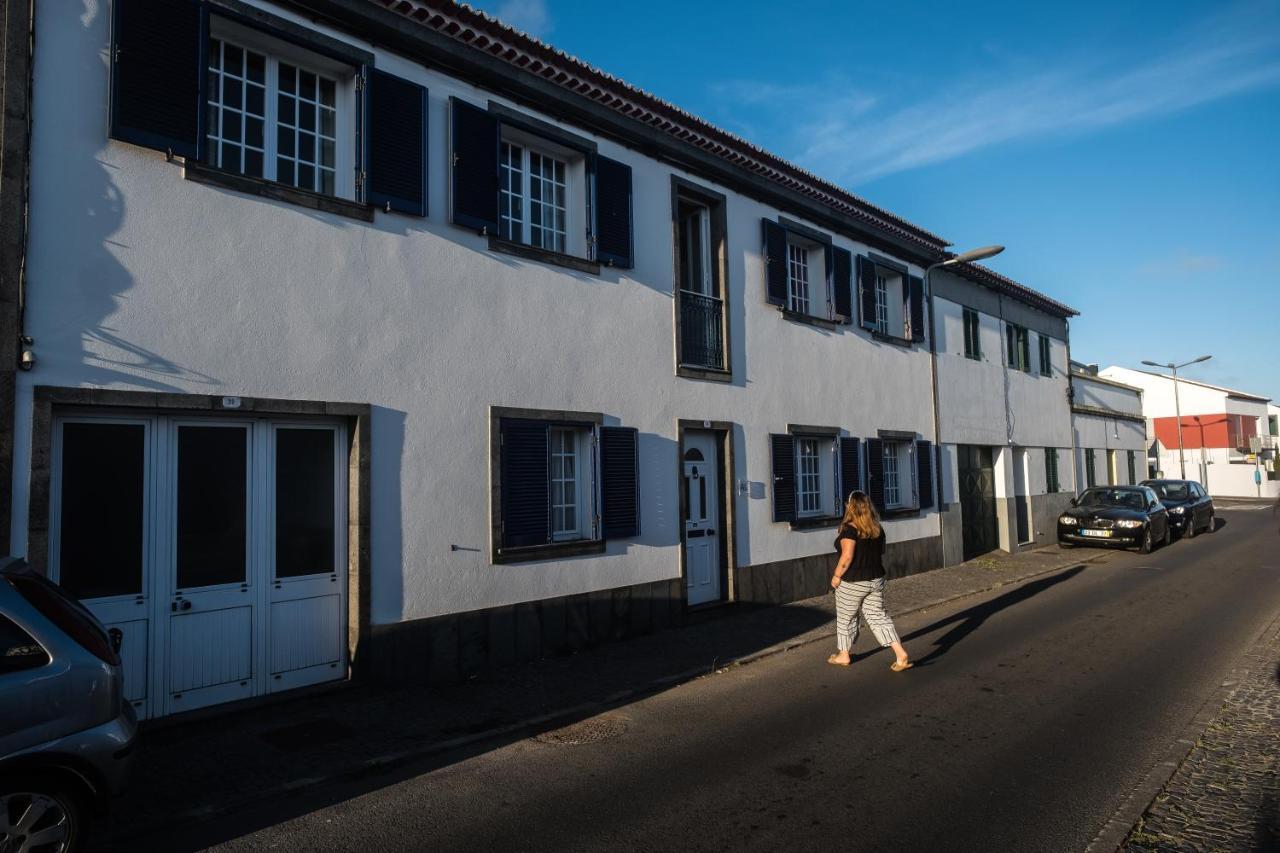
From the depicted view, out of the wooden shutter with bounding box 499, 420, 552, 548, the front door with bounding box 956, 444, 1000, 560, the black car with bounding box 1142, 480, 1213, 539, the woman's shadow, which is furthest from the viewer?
the black car with bounding box 1142, 480, 1213, 539

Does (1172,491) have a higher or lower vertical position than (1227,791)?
higher

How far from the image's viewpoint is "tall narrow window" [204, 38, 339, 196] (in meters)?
7.12

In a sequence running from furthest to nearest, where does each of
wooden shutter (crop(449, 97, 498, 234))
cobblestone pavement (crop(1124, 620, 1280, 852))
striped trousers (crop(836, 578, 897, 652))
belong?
wooden shutter (crop(449, 97, 498, 234)), striped trousers (crop(836, 578, 897, 652)), cobblestone pavement (crop(1124, 620, 1280, 852))

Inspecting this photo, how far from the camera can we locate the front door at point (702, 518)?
442 inches

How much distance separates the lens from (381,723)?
6594 mm

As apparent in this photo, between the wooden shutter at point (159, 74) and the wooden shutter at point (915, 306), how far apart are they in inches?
527

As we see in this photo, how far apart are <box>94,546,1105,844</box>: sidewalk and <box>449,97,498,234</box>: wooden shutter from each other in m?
4.78

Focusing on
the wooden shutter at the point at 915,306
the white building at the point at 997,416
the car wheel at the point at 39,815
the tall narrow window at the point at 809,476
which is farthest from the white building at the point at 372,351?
the white building at the point at 997,416

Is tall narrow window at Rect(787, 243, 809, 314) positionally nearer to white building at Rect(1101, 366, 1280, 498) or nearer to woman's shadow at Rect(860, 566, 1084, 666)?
woman's shadow at Rect(860, 566, 1084, 666)

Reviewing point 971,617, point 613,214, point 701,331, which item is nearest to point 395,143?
point 613,214

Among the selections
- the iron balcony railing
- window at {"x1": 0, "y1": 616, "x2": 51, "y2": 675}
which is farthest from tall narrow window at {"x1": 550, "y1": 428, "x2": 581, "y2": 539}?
window at {"x1": 0, "y1": 616, "x2": 51, "y2": 675}

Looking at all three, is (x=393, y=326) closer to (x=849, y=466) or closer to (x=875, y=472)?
(x=849, y=466)

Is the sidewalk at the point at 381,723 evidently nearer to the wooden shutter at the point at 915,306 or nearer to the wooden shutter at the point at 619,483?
the wooden shutter at the point at 619,483

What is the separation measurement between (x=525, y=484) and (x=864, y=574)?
369 cm
